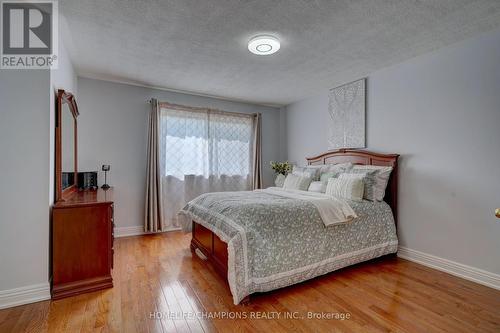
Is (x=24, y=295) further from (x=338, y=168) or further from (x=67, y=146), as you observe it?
(x=338, y=168)

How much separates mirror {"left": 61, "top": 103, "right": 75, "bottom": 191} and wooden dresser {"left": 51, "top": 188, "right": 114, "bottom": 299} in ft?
1.58

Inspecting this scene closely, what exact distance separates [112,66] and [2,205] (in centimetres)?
217

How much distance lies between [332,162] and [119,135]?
351cm

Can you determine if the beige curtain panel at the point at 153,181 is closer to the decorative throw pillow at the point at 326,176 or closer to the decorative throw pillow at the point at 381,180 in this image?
the decorative throw pillow at the point at 326,176

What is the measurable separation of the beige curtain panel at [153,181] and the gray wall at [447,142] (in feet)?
11.1

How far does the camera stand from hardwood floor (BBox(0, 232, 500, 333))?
5.81 ft

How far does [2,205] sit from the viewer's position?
6.41ft

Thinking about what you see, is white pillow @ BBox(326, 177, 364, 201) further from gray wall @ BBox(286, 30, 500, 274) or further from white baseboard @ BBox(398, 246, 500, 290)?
white baseboard @ BBox(398, 246, 500, 290)

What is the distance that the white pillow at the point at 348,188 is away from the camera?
2973 millimetres

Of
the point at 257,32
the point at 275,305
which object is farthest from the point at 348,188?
the point at 257,32

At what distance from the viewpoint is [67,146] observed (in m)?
2.78

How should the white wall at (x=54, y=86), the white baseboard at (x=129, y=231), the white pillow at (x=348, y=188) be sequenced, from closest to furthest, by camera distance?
the white wall at (x=54, y=86)
the white pillow at (x=348, y=188)
the white baseboard at (x=129, y=231)

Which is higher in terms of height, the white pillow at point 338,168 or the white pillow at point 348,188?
the white pillow at point 338,168

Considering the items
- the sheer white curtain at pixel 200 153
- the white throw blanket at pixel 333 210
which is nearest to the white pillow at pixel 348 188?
the white throw blanket at pixel 333 210
